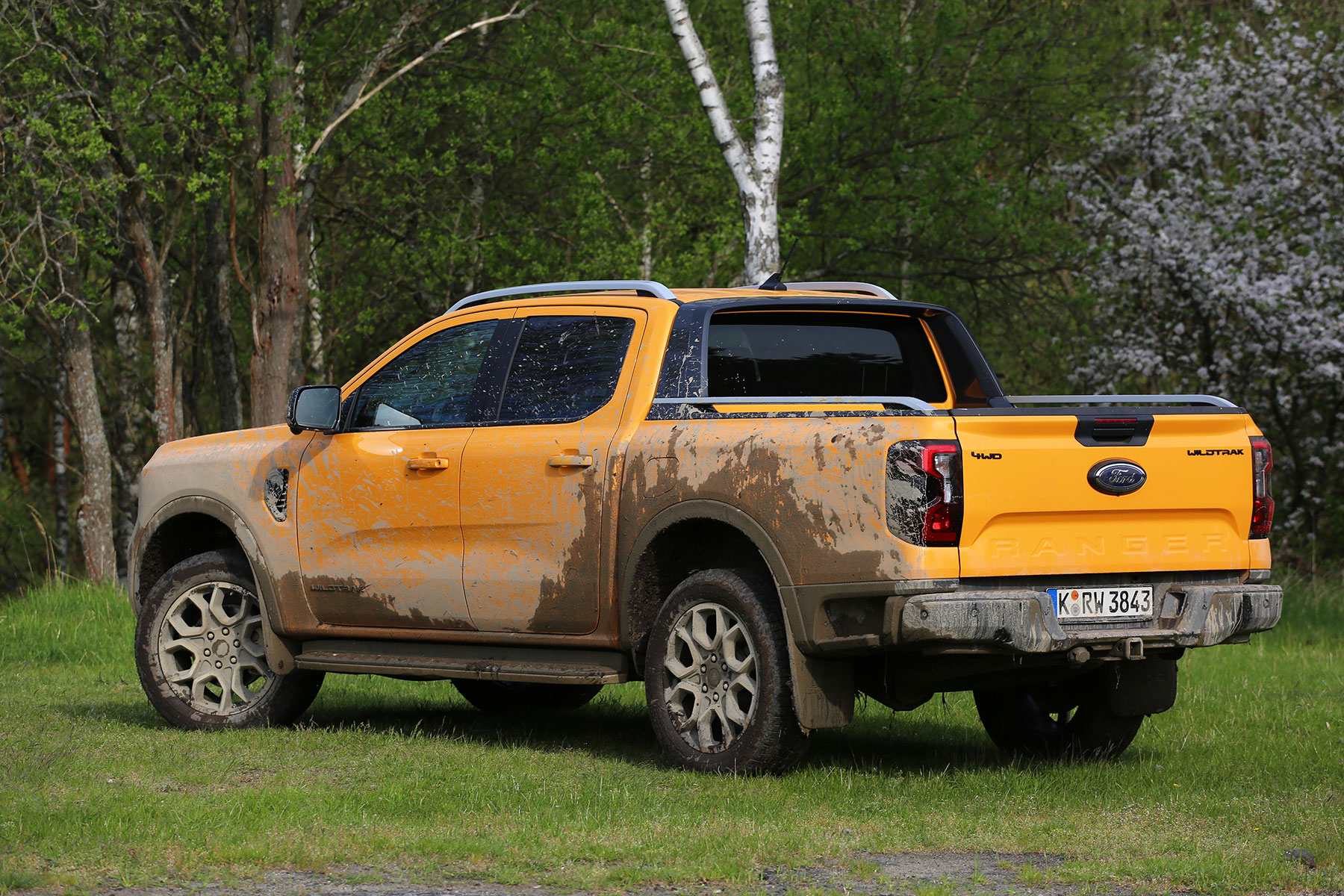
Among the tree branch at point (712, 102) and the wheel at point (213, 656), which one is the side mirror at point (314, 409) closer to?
the wheel at point (213, 656)

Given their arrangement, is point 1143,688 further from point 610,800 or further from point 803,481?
point 610,800

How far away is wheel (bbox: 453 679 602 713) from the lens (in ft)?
30.4

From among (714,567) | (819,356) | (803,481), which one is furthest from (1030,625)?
(819,356)

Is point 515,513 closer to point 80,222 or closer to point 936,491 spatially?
point 936,491

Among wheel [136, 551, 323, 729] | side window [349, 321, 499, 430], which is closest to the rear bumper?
side window [349, 321, 499, 430]

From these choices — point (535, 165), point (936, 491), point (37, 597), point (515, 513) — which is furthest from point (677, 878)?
point (535, 165)

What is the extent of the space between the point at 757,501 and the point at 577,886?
1951mm

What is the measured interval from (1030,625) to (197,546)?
478cm

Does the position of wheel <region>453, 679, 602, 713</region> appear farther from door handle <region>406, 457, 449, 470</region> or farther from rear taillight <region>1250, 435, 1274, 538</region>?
rear taillight <region>1250, 435, 1274, 538</region>

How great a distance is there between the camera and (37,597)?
551 inches

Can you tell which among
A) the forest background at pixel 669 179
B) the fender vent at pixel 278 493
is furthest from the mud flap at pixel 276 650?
the forest background at pixel 669 179

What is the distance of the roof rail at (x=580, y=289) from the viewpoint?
24.1ft

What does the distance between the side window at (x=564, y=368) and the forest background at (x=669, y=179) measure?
1045 centimetres

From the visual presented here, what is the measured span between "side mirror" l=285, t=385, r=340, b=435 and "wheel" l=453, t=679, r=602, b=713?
193cm
